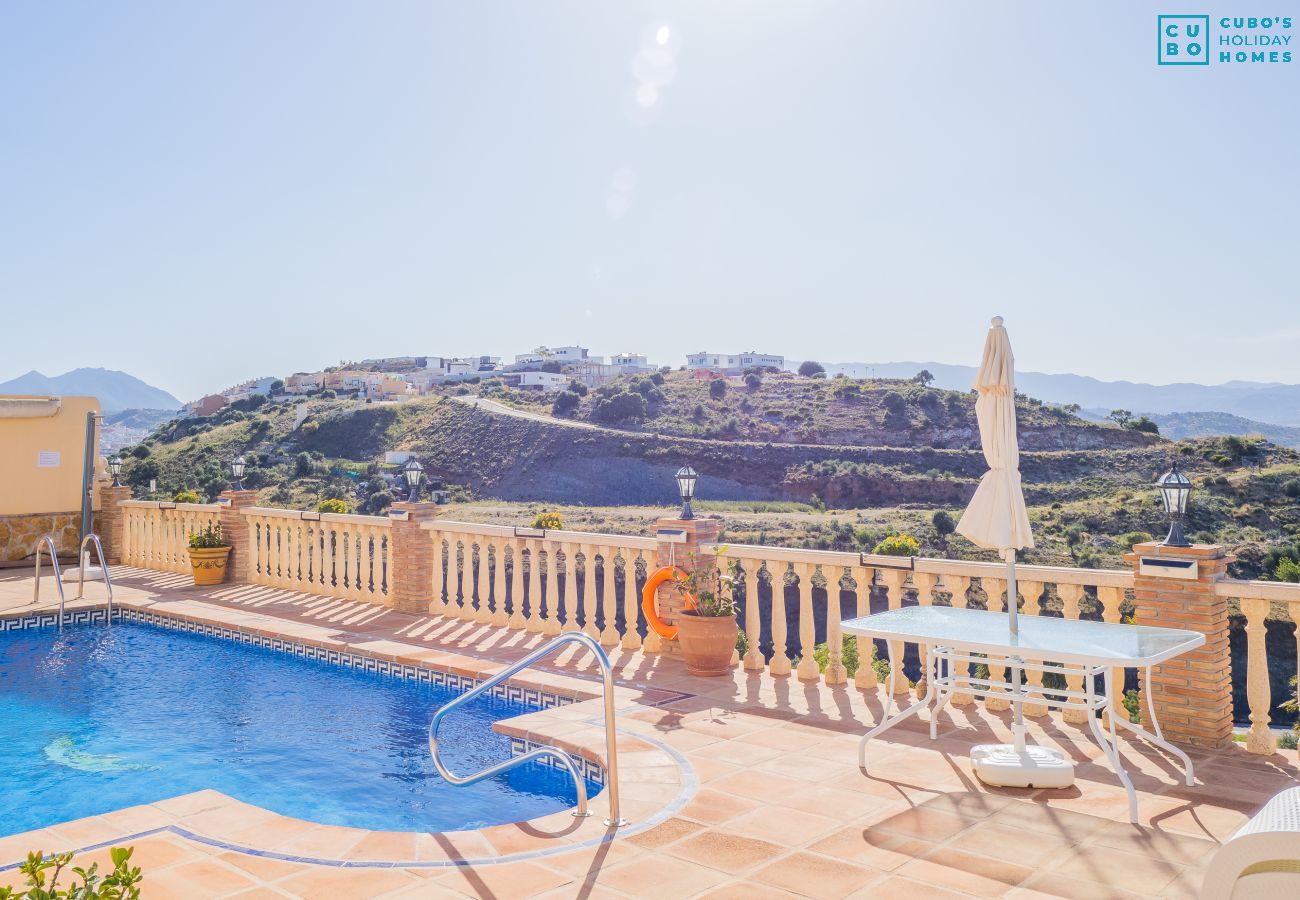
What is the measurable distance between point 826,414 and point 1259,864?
5029 centimetres

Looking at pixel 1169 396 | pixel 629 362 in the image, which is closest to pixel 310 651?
pixel 629 362

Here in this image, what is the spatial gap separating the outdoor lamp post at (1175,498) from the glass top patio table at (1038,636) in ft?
2.58

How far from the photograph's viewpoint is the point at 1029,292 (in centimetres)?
1538

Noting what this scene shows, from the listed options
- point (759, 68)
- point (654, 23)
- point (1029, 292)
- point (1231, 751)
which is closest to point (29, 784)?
point (1231, 751)

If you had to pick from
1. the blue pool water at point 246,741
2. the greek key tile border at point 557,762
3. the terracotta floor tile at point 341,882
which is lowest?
the blue pool water at point 246,741

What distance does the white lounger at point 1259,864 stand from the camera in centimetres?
153

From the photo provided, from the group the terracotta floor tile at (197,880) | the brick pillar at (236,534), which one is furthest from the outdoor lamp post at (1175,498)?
the brick pillar at (236,534)

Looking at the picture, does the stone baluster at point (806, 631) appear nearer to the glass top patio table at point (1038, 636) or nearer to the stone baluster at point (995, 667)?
the stone baluster at point (995, 667)

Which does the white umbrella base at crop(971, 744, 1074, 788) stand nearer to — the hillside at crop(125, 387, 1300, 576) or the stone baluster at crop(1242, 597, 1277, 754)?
the stone baluster at crop(1242, 597, 1277, 754)

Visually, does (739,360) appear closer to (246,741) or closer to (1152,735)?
(246,741)

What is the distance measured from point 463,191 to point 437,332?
31862mm

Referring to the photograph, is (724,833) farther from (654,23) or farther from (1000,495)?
(654,23)

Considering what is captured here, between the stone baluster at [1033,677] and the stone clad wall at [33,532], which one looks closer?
the stone baluster at [1033,677]

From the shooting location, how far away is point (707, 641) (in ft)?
20.0
